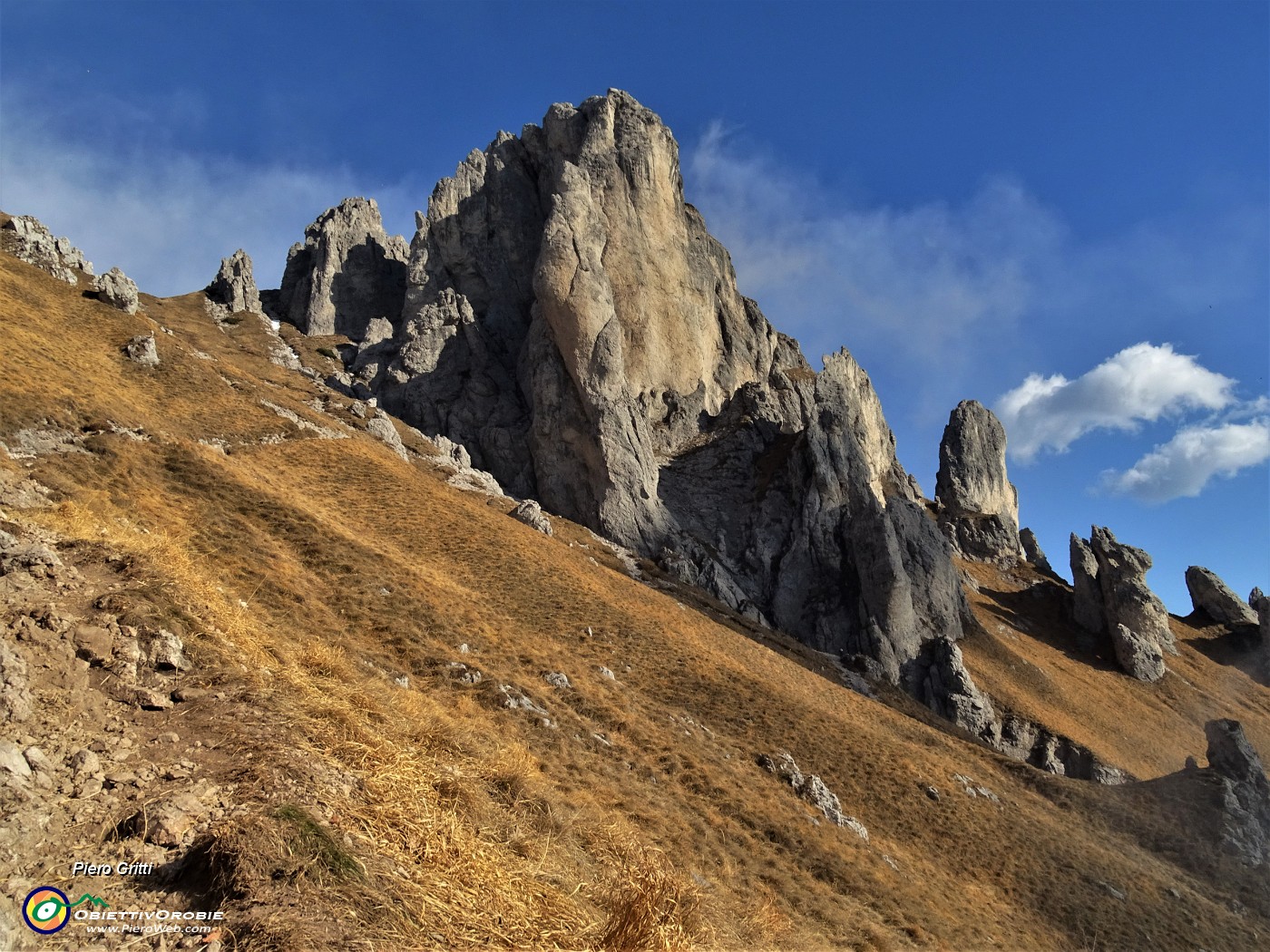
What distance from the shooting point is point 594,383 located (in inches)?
2333

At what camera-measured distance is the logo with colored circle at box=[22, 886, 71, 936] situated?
3.86m

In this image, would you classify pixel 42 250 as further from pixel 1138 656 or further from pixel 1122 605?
pixel 1122 605

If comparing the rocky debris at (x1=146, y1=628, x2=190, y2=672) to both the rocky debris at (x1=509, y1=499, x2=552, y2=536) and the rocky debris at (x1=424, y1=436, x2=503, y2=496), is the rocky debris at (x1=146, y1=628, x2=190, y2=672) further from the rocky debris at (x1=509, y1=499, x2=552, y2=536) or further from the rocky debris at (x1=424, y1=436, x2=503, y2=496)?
the rocky debris at (x1=424, y1=436, x2=503, y2=496)

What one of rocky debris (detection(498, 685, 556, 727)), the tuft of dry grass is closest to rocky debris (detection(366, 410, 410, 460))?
rocky debris (detection(498, 685, 556, 727))

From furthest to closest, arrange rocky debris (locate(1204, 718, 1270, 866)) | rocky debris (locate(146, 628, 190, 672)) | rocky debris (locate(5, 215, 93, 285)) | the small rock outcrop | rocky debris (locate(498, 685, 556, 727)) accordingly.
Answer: the small rock outcrop, rocky debris (locate(5, 215, 93, 285)), rocky debris (locate(1204, 718, 1270, 866)), rocky debris (locate(498, 685, 556, 727)), rocky debris (locate(146, 628, 190, 672))

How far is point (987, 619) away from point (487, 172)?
79.1 meters

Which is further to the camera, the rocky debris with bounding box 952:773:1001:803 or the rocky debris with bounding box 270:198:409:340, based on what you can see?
the rocky debris with bounding box 270:198:409:340

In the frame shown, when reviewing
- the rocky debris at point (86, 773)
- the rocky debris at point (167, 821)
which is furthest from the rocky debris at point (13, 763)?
the rocky debris at point (167, 821)

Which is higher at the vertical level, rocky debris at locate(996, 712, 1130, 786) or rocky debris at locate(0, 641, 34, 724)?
rocky debris at locate(996, 712, 1130, 786)

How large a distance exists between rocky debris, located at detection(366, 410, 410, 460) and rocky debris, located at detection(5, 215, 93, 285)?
54.2 ft

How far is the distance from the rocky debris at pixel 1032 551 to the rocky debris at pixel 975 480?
4.67 ft

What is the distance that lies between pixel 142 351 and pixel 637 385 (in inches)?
1771

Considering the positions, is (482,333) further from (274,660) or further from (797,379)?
(274,660)

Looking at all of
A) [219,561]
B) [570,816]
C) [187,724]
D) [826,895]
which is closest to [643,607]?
[826,895]
